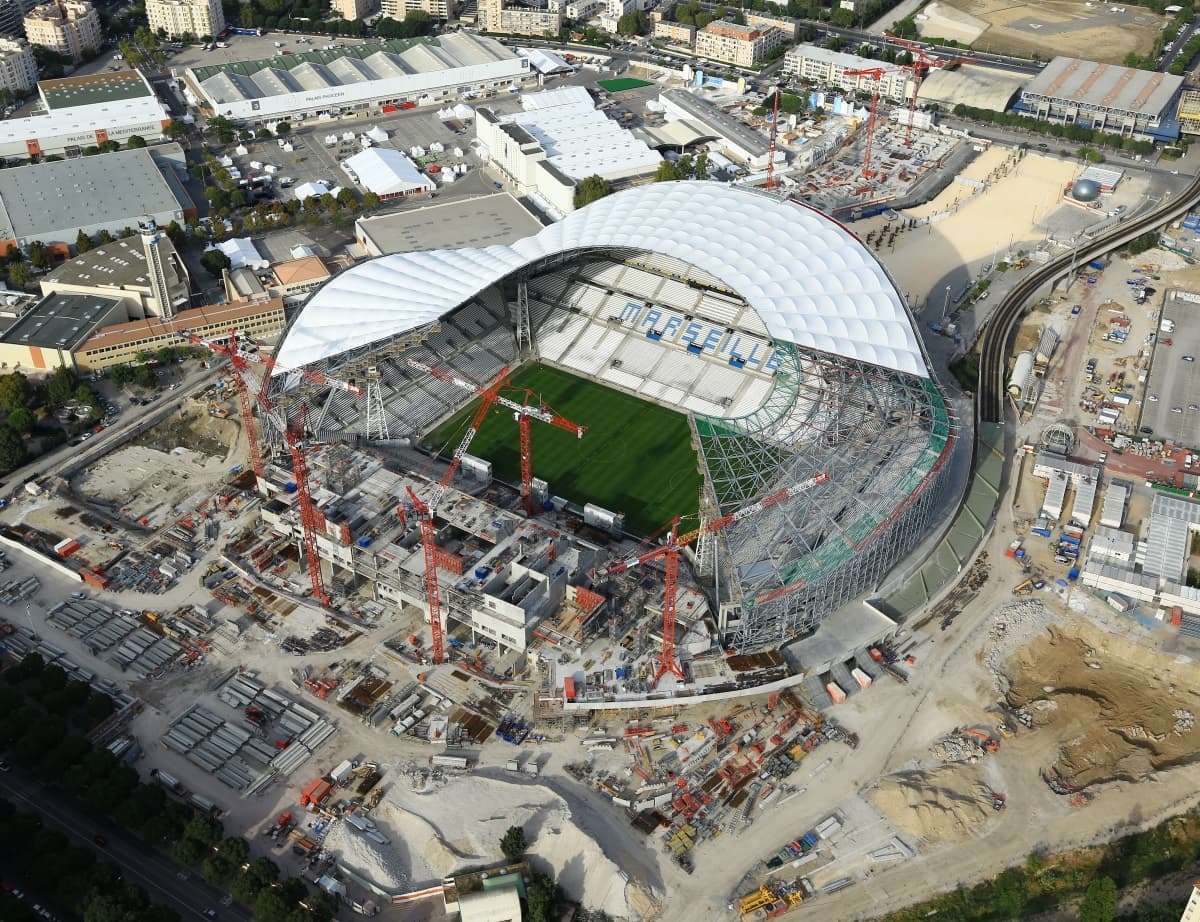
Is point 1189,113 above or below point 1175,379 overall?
above

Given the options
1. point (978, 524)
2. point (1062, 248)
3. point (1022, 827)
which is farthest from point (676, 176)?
point (1022, 827)

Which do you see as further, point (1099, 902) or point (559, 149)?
point (559, 149)

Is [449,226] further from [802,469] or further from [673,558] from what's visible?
[673,558]

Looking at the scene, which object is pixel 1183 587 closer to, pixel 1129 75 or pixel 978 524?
pixel 978 524

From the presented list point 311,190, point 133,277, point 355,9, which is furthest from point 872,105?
point 133,277

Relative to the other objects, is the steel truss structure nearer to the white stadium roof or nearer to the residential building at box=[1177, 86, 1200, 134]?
the white stadium roof

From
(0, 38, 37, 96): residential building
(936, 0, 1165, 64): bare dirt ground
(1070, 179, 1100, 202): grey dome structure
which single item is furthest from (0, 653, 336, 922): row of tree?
(936, 0, 1165, 64): bare dirt ground

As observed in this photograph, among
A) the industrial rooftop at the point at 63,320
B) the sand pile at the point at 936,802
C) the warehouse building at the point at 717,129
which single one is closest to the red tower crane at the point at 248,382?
the industrial rooftop at the point at 63,320
